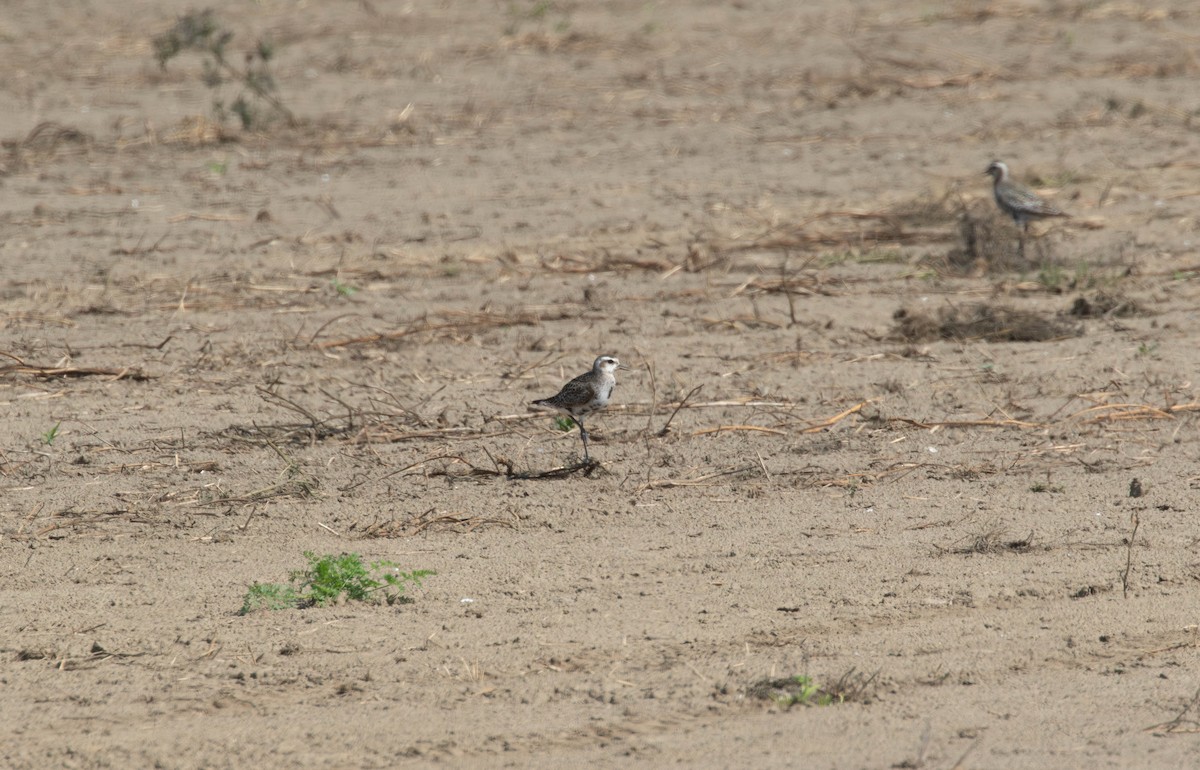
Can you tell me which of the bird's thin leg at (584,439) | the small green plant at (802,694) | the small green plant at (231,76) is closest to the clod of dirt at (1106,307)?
the bird's thin leg at (584,439)

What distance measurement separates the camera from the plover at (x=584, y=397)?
808 cm

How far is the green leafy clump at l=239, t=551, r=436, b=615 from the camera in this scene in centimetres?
637

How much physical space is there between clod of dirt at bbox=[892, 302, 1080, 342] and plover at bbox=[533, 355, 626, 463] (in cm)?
283

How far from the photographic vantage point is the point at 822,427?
8.59m

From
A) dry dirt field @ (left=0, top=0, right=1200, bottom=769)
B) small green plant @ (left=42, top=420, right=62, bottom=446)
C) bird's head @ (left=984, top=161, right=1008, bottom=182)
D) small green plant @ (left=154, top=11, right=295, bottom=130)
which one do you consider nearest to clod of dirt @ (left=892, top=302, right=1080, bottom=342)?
dry dirt field @ (left=0, top=0, right=1200, bottom=769)

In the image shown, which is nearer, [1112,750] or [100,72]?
[1112,750]

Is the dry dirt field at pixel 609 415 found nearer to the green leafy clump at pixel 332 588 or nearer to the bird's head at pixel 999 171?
the green leafy clump at pixel 332 588

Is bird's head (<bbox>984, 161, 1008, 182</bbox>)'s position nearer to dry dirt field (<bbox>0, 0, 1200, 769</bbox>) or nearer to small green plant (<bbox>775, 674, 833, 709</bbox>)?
dry dirt field (<bbox>0, 0, 1200, 769</bbox>)

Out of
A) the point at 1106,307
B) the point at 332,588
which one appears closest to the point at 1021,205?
the point at 1106,307

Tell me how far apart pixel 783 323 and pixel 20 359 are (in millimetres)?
4840

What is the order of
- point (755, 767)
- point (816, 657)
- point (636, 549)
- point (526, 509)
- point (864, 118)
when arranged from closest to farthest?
point (755, 767)
point (816, 657)
point (636, 549)
point (526, 509)
point (864, 118)

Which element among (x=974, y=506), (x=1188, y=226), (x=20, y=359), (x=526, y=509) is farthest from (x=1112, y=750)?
(x=1188, y=226)

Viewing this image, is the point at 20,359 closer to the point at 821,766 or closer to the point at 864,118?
the point at 821,766

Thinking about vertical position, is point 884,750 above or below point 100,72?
below
